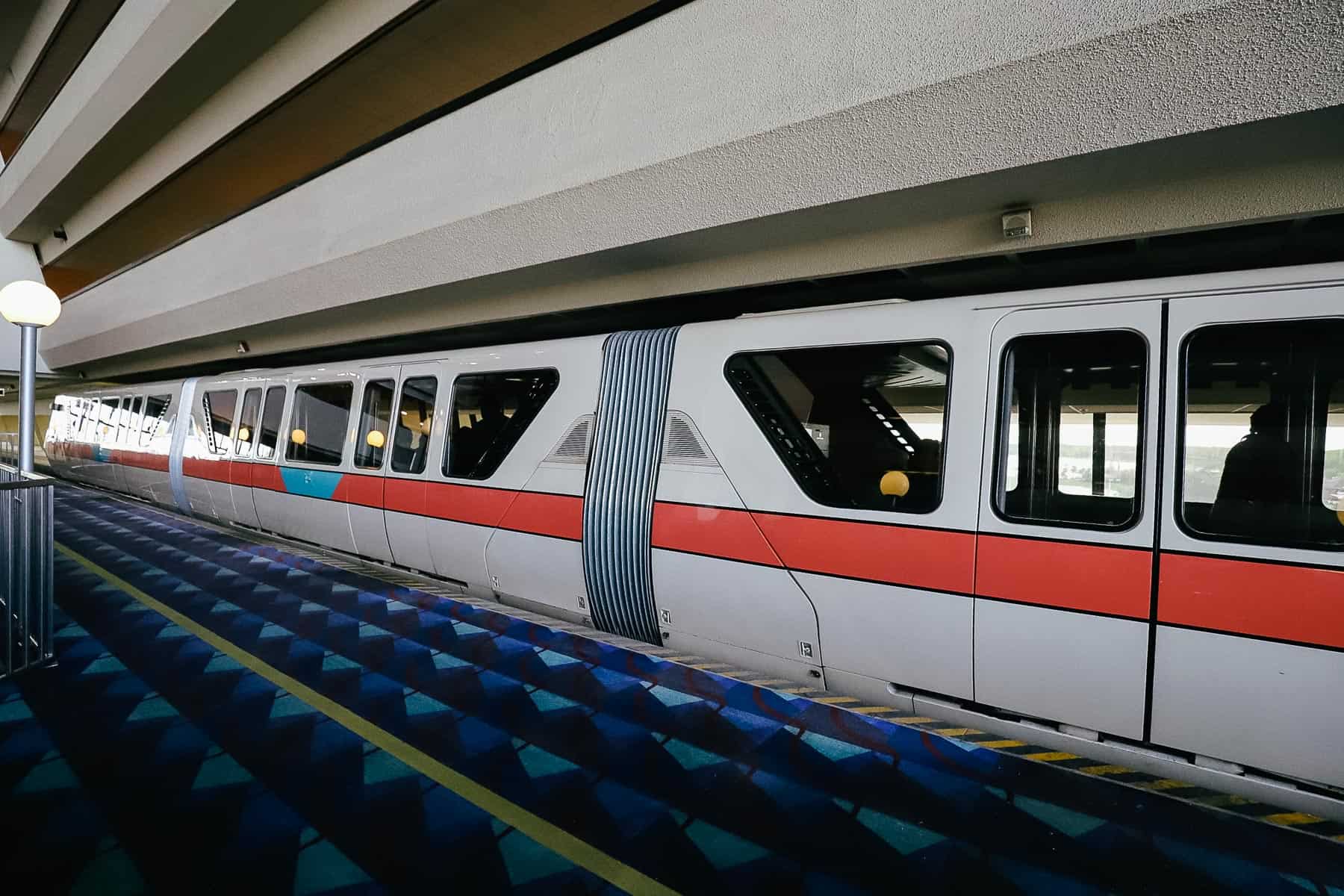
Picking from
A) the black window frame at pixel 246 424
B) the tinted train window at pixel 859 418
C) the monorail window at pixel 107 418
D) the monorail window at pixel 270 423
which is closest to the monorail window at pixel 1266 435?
the tinted train window at pixel 859 418

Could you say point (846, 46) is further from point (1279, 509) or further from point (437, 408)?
Result: point (437, 408)

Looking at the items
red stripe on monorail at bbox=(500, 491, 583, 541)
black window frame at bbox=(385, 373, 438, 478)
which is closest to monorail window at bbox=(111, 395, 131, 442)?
black window frame at bbox=(385, 373, 438, 478)

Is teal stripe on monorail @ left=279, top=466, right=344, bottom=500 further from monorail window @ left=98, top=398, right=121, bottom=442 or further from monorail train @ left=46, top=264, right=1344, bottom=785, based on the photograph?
monorail window @ left=98, top=398, right=121, bottom=442

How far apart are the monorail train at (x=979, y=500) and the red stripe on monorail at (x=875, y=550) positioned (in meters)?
0.01

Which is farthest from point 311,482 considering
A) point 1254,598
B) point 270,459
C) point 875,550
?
point 1254,598

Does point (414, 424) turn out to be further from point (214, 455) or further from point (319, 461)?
point (214, 455)

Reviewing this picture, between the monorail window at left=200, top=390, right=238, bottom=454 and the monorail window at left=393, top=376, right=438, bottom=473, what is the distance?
13.1 feet

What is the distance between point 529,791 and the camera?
118 inches

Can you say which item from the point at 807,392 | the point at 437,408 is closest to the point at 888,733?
the point at 807,392

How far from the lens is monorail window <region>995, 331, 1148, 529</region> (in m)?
2.91

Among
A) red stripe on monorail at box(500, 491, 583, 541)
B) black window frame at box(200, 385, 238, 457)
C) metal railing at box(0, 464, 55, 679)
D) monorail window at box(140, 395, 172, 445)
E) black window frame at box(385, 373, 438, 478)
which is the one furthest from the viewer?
monorail window at box(140, 395, 172, 445)

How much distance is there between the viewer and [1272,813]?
2883mm

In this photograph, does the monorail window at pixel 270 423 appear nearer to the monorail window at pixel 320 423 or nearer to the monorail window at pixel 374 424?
the monorail window at pixel 320 423

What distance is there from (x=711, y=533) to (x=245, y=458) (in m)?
7.20
